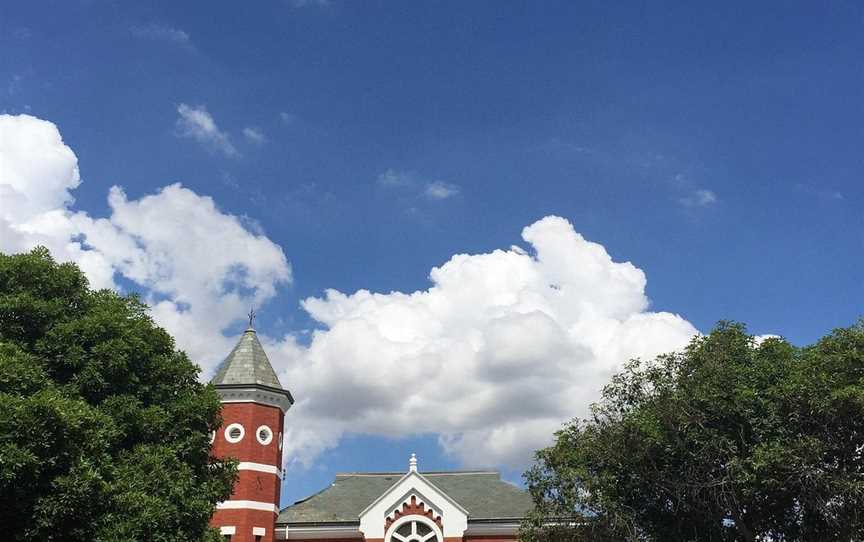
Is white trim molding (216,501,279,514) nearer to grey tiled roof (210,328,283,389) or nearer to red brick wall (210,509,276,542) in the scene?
red brick wall (210,509,276,542)

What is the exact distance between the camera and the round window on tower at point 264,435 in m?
37.7

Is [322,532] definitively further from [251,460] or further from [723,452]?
[723,452]

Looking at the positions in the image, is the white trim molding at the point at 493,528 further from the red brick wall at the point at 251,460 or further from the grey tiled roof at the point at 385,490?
the red brick wall at the point at 251,460

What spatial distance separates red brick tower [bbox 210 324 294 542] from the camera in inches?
1422

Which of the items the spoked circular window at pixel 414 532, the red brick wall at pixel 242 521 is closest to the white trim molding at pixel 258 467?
the red brick wall at pixel 242 521

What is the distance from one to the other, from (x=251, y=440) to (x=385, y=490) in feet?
24.3

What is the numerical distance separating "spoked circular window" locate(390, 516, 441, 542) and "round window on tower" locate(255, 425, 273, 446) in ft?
24.4

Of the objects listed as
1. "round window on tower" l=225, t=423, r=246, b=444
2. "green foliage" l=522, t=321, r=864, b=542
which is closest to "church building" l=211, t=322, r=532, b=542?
"round window on tower" l=225, t=423, r=246, b=444

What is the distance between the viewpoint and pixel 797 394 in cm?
2353

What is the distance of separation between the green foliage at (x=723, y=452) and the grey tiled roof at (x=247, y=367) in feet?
52.9

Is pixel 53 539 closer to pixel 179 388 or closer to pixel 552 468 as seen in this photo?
pixel 179 388

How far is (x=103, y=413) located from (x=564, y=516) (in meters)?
16.1

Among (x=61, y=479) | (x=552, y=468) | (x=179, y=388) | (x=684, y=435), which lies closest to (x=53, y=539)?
(x=61, y=479)

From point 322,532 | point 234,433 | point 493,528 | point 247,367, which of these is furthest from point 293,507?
point 493,528
